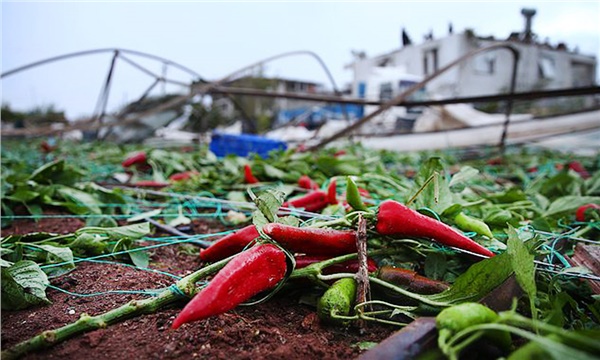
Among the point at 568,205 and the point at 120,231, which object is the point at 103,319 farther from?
the point at 568,205

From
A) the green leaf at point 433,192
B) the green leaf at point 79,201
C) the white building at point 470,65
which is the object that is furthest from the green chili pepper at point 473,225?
the white building at point 470,65

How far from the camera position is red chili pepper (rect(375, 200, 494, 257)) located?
1.11m

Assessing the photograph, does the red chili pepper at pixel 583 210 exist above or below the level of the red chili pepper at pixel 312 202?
below

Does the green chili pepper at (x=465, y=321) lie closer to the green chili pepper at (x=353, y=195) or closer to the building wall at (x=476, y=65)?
the green chili pepper at (x=353, y=195)

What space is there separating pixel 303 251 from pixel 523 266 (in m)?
0.53

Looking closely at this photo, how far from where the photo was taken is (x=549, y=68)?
22750mm

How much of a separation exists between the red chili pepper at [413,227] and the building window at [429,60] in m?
19.7

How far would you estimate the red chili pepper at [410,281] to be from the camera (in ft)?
3.51

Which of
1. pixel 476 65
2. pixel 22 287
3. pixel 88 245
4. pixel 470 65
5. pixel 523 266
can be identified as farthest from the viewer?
pixel 476 65

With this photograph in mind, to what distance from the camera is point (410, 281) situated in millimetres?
1093

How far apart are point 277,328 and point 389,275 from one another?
1.09 feet

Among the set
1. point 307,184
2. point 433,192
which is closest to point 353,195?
point 433,192

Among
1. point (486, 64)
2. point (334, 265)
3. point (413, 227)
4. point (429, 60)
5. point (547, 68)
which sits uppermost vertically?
point (429, 60)

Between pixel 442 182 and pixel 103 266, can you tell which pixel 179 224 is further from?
pixel 442 182
